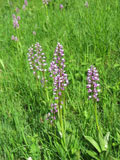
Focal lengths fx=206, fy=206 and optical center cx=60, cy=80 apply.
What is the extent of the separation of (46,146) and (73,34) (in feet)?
6.56

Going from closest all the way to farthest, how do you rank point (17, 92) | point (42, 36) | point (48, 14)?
1. point (17, 92)
2. point (42, 36)
3. point (48, 14)

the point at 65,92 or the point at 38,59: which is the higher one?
the point at 38,59

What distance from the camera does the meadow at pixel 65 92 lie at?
1698 millimetres

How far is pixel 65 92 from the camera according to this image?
2.33 meters

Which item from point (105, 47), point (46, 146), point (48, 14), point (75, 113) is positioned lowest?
point (46, 146)

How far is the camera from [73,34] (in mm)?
3258

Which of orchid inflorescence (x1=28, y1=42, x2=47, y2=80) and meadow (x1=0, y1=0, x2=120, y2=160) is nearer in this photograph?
meadow (x1=0, y1=0, x2=120, y2=160)

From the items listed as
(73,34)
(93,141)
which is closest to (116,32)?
(73,34)

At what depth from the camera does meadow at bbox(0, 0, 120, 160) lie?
1698mm

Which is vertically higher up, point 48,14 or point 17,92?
point 48,14

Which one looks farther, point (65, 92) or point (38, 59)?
point (65, 92)

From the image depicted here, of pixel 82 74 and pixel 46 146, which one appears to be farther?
pixel 82 74

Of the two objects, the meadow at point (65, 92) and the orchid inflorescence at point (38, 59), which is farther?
the orchid inflorescence at point (38, 59)

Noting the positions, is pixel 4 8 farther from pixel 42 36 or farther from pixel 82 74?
pixel 82 74
